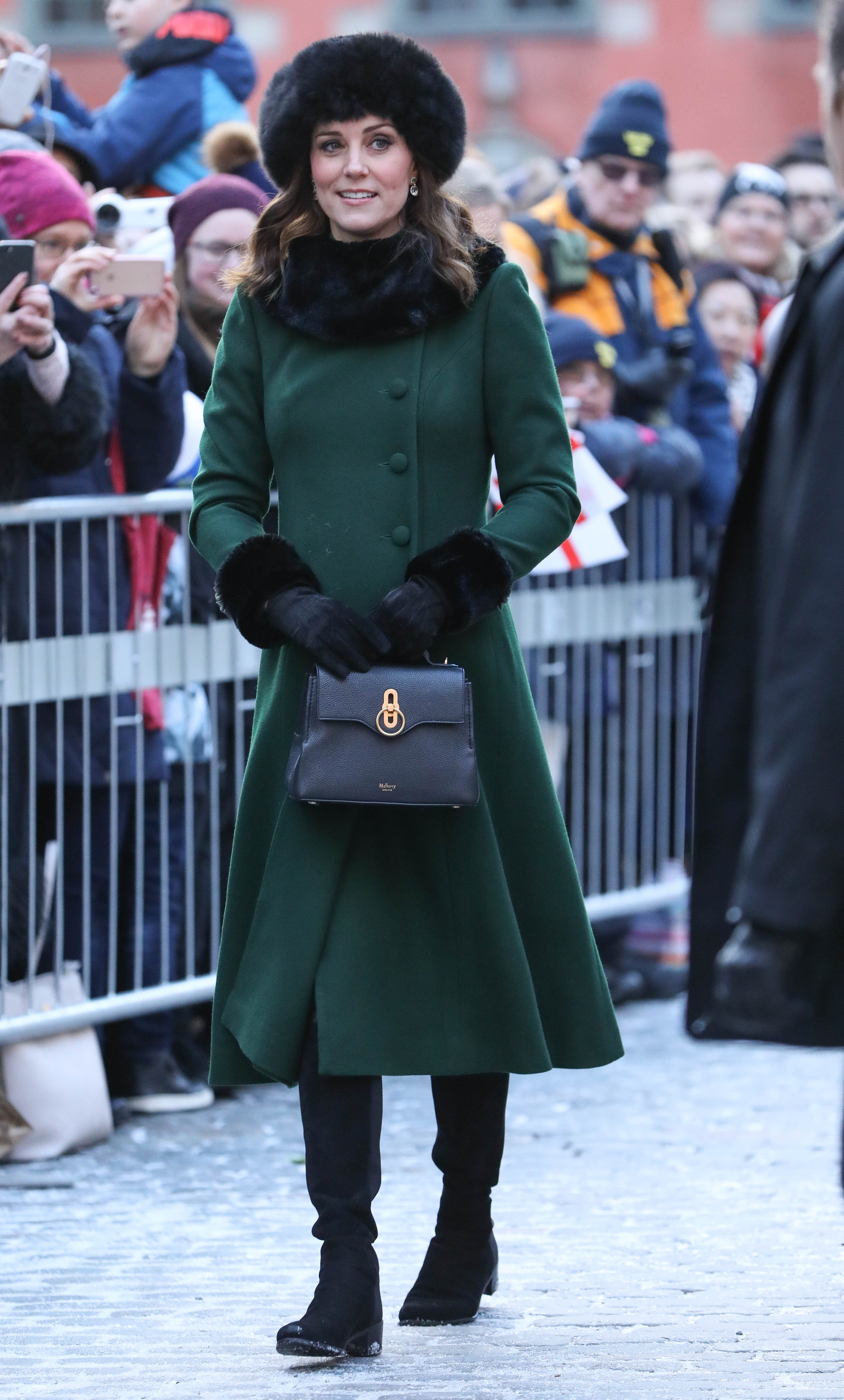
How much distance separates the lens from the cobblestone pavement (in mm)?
3789

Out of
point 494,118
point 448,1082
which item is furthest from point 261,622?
point 494,118

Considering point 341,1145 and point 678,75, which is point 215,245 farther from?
point 678,75

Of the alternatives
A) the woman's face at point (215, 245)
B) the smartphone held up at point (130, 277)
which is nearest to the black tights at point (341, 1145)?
the smartphone held up at point (130, 277)

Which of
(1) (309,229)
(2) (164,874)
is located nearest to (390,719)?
(1) (309,229)

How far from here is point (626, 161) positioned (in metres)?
7.45

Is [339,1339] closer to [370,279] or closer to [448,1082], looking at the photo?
[448,1082]

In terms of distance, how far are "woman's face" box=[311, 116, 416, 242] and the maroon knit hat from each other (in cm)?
223

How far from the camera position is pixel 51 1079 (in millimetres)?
5352

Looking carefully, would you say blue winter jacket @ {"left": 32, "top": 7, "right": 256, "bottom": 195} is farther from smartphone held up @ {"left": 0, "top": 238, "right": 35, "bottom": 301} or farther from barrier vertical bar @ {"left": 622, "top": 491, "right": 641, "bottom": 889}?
smartphone held up @ {"left": 0, "top": 238, "right": 35, "bottom": 301}

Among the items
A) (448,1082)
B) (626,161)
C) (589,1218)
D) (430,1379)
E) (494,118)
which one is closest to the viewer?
(430,1379)

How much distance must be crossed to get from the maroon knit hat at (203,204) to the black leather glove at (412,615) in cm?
260

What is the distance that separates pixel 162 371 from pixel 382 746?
2131 millimetres

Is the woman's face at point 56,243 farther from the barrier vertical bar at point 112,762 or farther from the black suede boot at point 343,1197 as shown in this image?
the black suede boot at point 343,1197

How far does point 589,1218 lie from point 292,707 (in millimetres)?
1457
